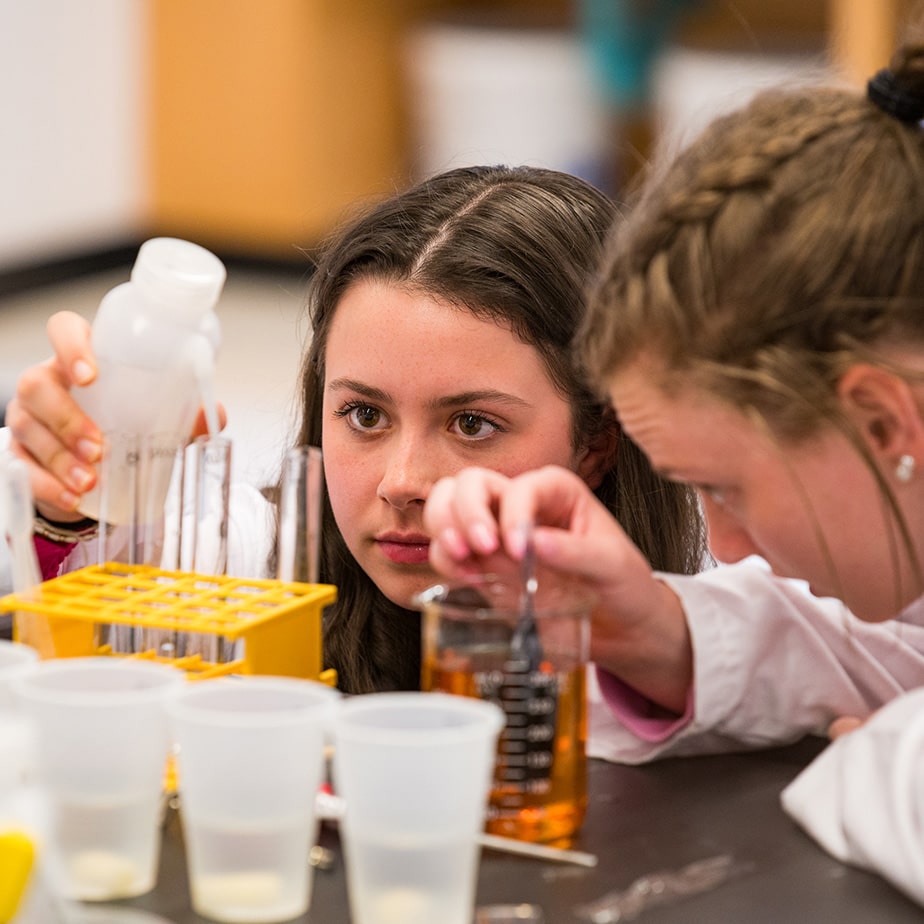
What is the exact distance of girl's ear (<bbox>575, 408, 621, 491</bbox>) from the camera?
152cm

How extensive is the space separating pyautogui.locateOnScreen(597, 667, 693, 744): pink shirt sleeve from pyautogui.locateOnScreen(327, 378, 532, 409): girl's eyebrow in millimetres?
334

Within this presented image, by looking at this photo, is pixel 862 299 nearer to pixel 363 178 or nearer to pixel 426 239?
pixel 426 239

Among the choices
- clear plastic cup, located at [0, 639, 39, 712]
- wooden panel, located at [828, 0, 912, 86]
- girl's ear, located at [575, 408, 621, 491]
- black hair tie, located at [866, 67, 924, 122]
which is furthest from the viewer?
wooden panel, located at [828, 0, 912, 86]

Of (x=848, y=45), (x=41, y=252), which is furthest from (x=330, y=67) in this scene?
(x=848, y=45)

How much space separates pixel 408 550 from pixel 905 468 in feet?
1.77

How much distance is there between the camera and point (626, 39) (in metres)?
3.90

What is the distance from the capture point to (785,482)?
1.02m

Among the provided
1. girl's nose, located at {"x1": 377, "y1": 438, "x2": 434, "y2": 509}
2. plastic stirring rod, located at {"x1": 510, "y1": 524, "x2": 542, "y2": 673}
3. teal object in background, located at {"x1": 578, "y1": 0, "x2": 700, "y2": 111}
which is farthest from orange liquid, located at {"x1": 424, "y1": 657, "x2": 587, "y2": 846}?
A: teal object in background, located at {"x1": 578, "y1": 0, "x2": 700, "y2": 111}

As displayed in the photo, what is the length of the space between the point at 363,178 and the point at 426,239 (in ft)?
10.1

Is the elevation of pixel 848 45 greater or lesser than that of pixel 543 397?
greater

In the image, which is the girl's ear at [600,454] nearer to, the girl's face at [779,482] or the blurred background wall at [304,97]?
the girl's face at [779,482]

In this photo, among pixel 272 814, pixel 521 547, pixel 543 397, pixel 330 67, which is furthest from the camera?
pixel 330 67

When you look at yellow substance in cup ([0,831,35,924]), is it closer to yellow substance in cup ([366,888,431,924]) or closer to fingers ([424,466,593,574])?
yellow substance in cup ([366,888,431,924])


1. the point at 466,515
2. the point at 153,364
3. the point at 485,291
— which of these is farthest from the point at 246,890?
the point at 485,291
